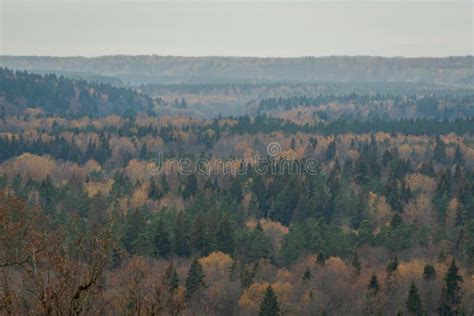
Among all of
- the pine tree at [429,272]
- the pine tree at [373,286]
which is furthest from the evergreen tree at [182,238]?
the pine tree at [429,272]

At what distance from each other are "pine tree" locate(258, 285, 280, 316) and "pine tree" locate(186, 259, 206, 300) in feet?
25.3

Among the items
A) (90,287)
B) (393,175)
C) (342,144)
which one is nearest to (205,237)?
(393,175)

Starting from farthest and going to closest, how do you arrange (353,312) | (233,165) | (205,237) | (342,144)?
(342,144) → (233,165) → (205,237) → (353,312)

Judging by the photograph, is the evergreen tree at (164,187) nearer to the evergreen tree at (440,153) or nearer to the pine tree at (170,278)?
the pine tree at (170,278)

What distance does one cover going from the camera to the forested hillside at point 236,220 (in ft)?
66.5

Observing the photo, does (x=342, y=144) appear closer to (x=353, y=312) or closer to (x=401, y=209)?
(x=401, y=209)

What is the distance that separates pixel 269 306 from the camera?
52344mm

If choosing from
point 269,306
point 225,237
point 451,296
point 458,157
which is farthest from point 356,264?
point 458,157

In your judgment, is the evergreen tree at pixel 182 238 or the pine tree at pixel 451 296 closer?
the pine tree at pixel 451 296

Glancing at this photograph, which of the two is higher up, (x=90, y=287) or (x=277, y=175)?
(x=90, y=287)

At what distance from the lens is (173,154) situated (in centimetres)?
13238

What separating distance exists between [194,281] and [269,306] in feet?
29.6

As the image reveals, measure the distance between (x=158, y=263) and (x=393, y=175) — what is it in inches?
1999

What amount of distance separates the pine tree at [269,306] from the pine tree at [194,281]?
772cm
